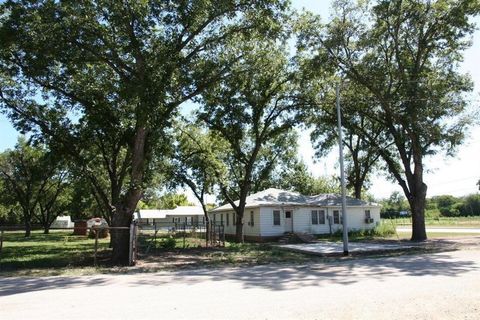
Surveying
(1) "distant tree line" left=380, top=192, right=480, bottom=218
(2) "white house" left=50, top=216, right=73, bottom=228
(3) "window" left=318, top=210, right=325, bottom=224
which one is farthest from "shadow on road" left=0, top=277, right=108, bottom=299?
(2) "white house" left=50, top=216, right=73, bottom=228

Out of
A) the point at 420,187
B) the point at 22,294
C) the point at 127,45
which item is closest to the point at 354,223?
the point at 420,187

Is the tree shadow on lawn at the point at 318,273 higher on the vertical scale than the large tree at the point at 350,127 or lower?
lower

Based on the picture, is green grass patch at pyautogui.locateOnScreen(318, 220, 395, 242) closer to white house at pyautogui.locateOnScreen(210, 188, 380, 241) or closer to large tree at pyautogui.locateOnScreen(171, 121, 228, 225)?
white house at pyautogui.locateOnScreen(210, 188, 380, 241)

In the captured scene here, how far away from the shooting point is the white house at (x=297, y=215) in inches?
1305

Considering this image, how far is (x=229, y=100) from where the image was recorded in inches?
1134

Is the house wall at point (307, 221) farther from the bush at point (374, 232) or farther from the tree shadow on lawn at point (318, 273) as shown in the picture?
the tree shadow on lawn at point (318, 273)

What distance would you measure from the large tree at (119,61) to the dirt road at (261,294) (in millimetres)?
6467

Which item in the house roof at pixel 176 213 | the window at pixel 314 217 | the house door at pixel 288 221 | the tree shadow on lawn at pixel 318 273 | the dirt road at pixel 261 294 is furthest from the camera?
the house roof at pixel 176 213

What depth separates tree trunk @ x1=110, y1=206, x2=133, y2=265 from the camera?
1820cm

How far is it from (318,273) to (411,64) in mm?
19817

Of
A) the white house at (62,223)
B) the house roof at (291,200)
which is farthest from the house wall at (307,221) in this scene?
the white house at (62,223)

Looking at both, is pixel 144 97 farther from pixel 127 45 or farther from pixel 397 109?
pixel 397 109

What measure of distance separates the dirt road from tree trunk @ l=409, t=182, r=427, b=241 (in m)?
13.8

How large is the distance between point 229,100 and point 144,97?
12.8 meters
